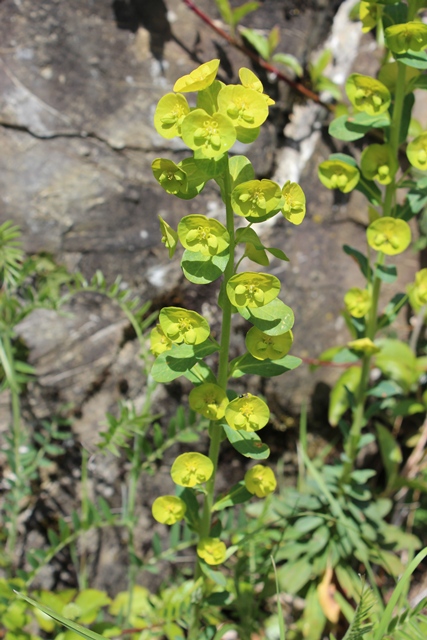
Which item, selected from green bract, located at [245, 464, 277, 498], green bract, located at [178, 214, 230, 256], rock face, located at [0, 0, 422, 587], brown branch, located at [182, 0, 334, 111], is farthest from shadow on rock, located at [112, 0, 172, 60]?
green bract, located at [245, 464, 277, 498]

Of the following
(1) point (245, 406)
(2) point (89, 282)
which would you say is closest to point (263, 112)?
(1) point (245, 406)

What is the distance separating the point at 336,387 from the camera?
2.09 m

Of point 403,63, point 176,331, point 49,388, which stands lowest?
point 49,388

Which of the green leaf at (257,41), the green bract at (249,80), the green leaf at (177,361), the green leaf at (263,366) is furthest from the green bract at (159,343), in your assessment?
the green leaf at (257,41)

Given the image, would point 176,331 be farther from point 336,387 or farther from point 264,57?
point 264,57

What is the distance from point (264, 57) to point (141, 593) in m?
1.93

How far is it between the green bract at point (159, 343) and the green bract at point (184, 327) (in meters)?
0.08

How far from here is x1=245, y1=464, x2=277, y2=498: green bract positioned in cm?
127

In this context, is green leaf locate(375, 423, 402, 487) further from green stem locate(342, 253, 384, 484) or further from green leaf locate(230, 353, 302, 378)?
green leaf locate(230, 353, 302, 378)

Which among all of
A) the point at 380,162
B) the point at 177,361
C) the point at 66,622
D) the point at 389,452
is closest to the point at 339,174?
the point at 380,162

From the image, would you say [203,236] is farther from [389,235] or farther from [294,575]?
[294,575]

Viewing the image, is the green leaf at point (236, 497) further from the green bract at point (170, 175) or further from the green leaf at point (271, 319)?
the green bract at point (170, 175)

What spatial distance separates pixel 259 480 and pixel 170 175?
0.66 metres

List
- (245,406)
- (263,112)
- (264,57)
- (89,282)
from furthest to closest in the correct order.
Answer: (264,57) → (89,282) → (245,406) → (263,112)
